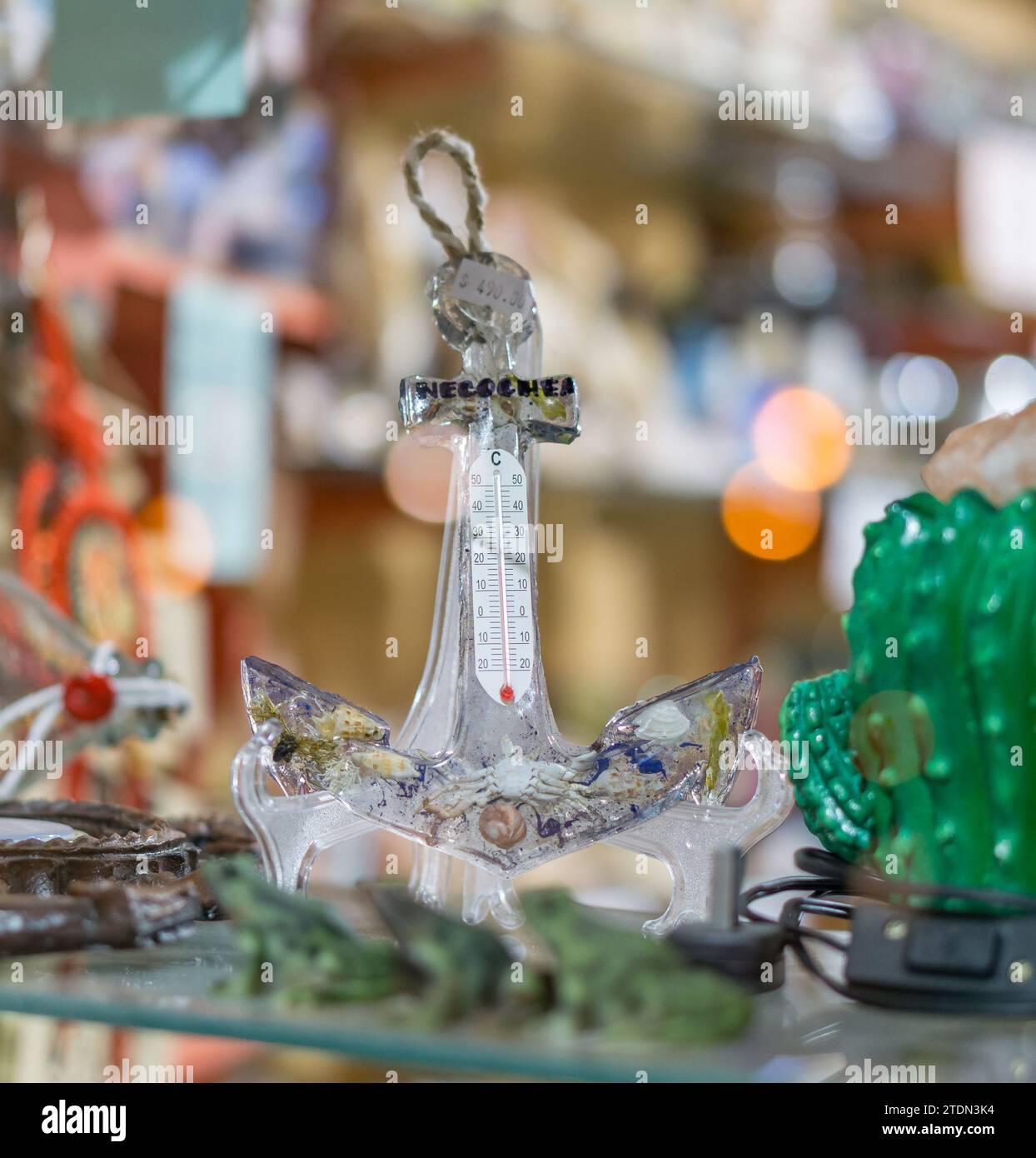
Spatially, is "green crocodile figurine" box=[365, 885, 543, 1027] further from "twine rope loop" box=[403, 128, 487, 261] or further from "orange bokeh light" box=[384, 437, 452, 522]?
"orange bokeh light" box=[384, 437, 452, 522]

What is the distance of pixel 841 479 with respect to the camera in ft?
8.09

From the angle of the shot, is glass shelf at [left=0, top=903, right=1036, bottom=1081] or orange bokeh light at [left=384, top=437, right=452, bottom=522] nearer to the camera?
glass shelf at [left=0, top=903, right=1036, bottom=1081]

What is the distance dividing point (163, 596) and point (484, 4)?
76 cm

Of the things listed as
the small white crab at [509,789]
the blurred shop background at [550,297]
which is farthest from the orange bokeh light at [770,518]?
the small white crab at [509,789]

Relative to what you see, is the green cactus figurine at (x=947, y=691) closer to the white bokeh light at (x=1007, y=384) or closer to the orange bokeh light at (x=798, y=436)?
the orange bokeh light at (x=798, y=436)

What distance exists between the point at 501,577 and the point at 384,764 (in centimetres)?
11

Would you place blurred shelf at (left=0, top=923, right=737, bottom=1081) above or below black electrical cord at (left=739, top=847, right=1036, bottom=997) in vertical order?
below

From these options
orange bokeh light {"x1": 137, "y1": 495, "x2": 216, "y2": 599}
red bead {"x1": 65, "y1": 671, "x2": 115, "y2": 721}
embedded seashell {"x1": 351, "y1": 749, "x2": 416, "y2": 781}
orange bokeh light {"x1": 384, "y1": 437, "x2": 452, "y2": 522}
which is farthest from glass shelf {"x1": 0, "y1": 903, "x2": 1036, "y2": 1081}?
orange bokeh light {"x1": 384, "y1": 437, "x2": 452, "y2": 522}

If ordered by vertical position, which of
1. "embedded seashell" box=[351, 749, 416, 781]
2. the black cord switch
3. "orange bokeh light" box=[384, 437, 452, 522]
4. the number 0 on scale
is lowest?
the black cord switch

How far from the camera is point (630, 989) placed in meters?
0.46

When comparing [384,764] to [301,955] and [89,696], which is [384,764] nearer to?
[301,955]

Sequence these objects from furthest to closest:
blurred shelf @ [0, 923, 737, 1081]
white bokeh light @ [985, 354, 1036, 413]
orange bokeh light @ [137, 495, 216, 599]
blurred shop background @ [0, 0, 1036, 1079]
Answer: white bokeh light @ [985, 354, 1036, 413] < orange bokeh light @ [137, 495, 216, 599] < blurred shop background @ [0, 0, 1036, 1079] < blurred shelf @ [0, 923, 737, 1081]

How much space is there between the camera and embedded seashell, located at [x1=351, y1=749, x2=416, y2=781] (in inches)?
24.5
